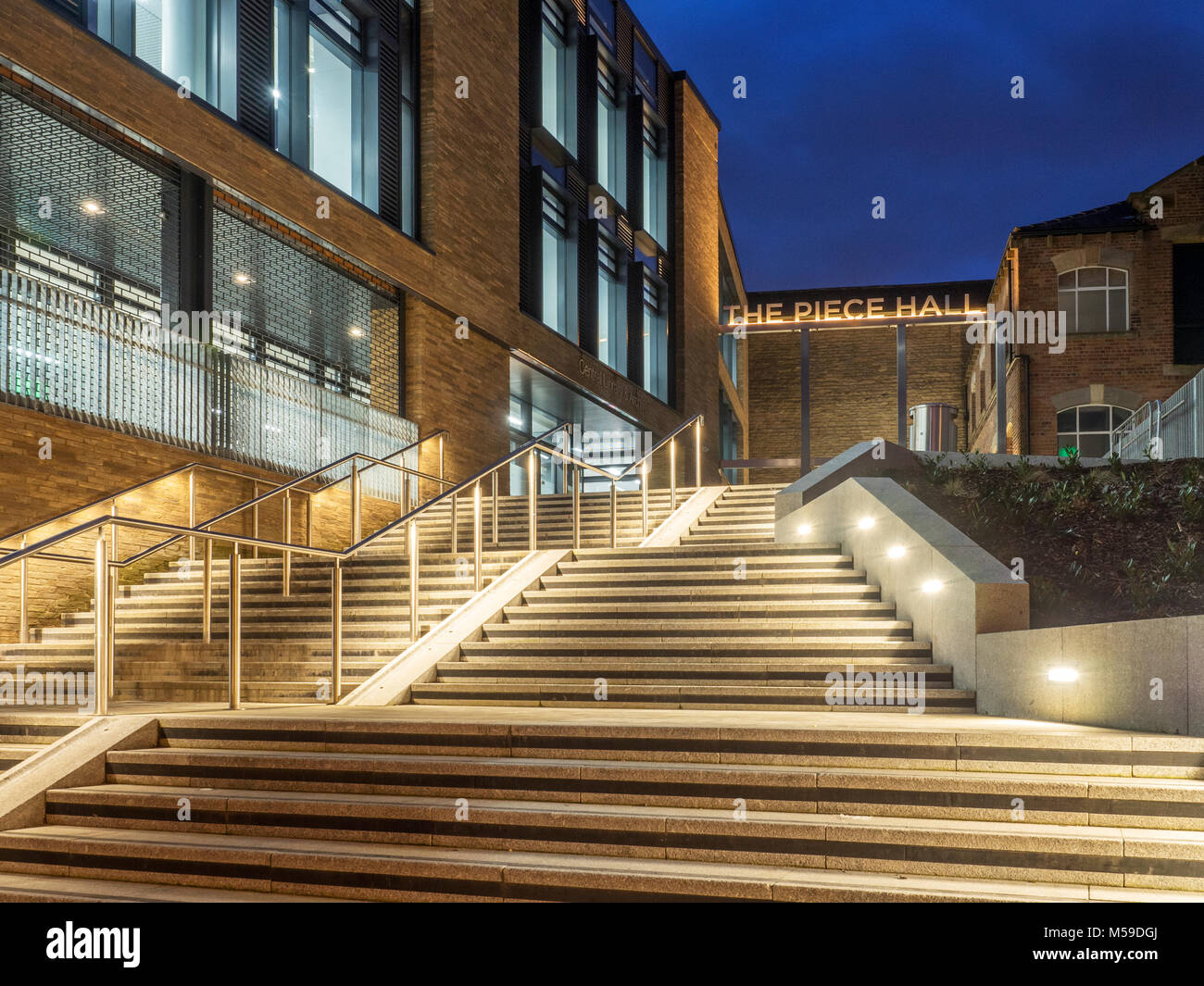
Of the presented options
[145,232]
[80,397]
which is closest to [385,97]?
[145,232]

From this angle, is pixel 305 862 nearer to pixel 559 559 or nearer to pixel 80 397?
pixel 559 559

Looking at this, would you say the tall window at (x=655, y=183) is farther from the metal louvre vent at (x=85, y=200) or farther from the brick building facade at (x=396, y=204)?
the metal louvre vent at (x=85, y=200)

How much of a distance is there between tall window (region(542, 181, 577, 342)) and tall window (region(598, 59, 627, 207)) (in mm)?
2367

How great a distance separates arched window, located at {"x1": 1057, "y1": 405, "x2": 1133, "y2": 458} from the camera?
25.7 meters

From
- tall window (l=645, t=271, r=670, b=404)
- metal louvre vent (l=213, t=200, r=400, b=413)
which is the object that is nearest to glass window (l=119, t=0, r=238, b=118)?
metal louvre vent (l=213, t=200, r=400, b=413)

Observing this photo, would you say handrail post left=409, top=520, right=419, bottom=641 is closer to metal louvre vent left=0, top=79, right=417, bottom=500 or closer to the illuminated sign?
metal louvre vent left=0, top=79, right=417, bottom=500

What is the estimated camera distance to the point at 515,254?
1984cm

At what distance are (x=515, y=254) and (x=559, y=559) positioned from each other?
9.69m

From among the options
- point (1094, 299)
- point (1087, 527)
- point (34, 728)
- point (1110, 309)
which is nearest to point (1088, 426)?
point (1110, 309)

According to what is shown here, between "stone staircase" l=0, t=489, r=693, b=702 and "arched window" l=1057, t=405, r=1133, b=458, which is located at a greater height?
"arched window" l=1057, t=405, r=1133, b=458

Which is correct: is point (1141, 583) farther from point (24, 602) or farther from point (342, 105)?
point (342, 105)

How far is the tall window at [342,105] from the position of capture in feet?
51.2

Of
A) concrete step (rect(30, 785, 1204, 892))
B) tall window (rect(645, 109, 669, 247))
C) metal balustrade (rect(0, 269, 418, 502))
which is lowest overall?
concrete step (rect(30, 785, 1204, 892))

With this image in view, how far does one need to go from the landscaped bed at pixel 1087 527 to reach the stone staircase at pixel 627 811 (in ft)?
6.12
